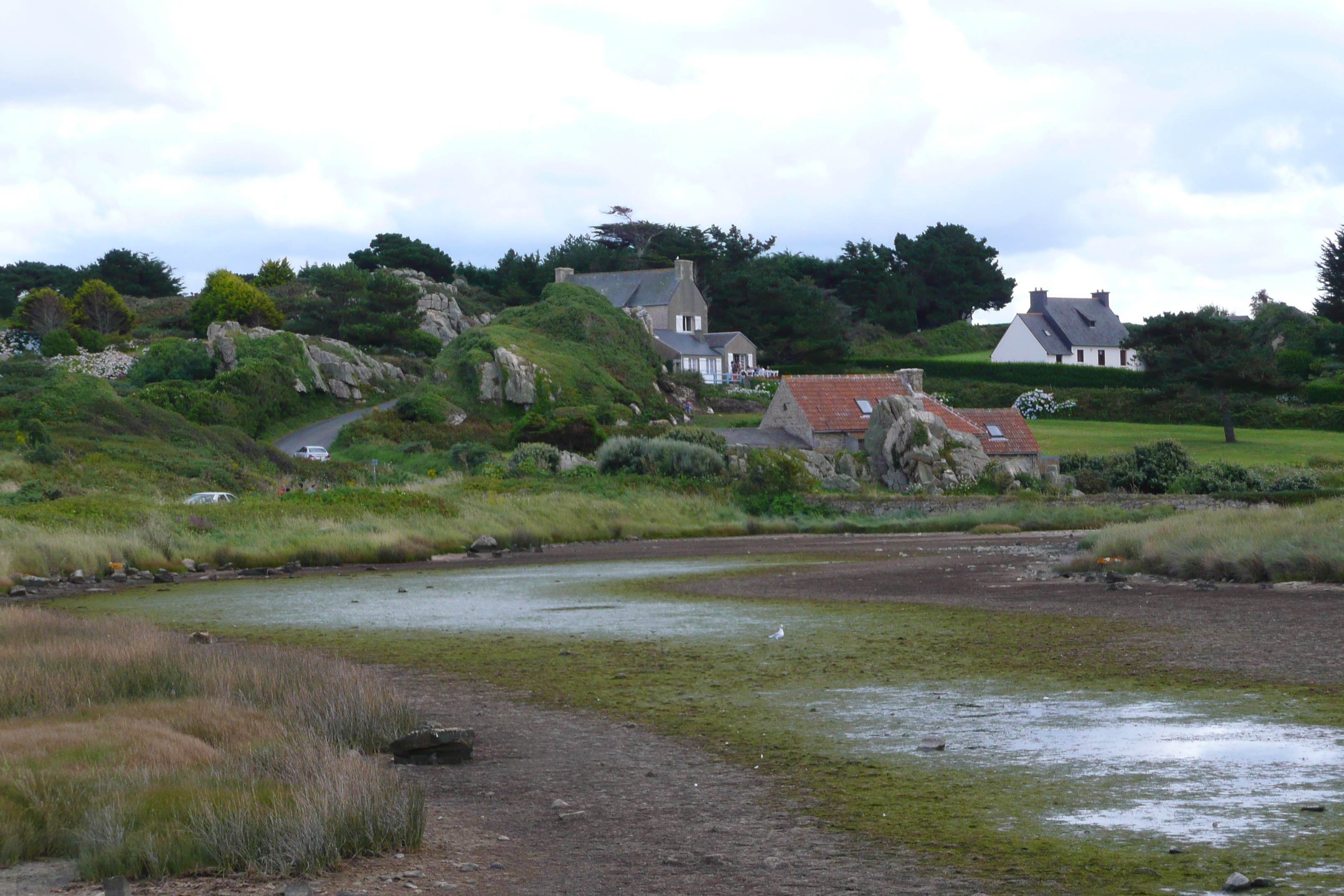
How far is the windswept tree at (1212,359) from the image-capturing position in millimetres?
67062

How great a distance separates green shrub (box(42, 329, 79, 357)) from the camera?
265 feet

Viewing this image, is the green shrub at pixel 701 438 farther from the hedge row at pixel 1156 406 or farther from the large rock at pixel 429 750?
the large rock at pixel 429 750

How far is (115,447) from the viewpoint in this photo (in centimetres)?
4972

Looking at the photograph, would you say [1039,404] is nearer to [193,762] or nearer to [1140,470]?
[1140,470]

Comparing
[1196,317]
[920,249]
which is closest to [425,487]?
[1196,317]

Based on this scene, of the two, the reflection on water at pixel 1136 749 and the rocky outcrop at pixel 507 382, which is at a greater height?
the rocky outcrop at pixel 507 382

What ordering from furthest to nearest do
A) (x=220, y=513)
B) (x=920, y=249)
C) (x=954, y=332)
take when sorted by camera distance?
1. (x=920, y=249)
2. (x=954, y=332)
3. (x=220, y=513)

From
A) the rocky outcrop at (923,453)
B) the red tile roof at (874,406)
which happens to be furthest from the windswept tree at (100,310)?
the rocky outcrop at (923,453)

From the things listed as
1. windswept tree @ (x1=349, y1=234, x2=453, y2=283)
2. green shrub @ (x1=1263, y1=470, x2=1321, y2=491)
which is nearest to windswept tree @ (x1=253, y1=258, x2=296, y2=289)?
windswept tree @ (x1=349, y1=234, x2=453, y2=283)

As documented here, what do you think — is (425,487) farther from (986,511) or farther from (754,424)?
(754,424)

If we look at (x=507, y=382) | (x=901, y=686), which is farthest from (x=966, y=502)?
(x=507, y=382)

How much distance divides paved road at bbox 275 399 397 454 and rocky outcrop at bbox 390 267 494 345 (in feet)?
61.6

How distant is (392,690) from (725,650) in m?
5.63

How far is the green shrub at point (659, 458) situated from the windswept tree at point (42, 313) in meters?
50.3
